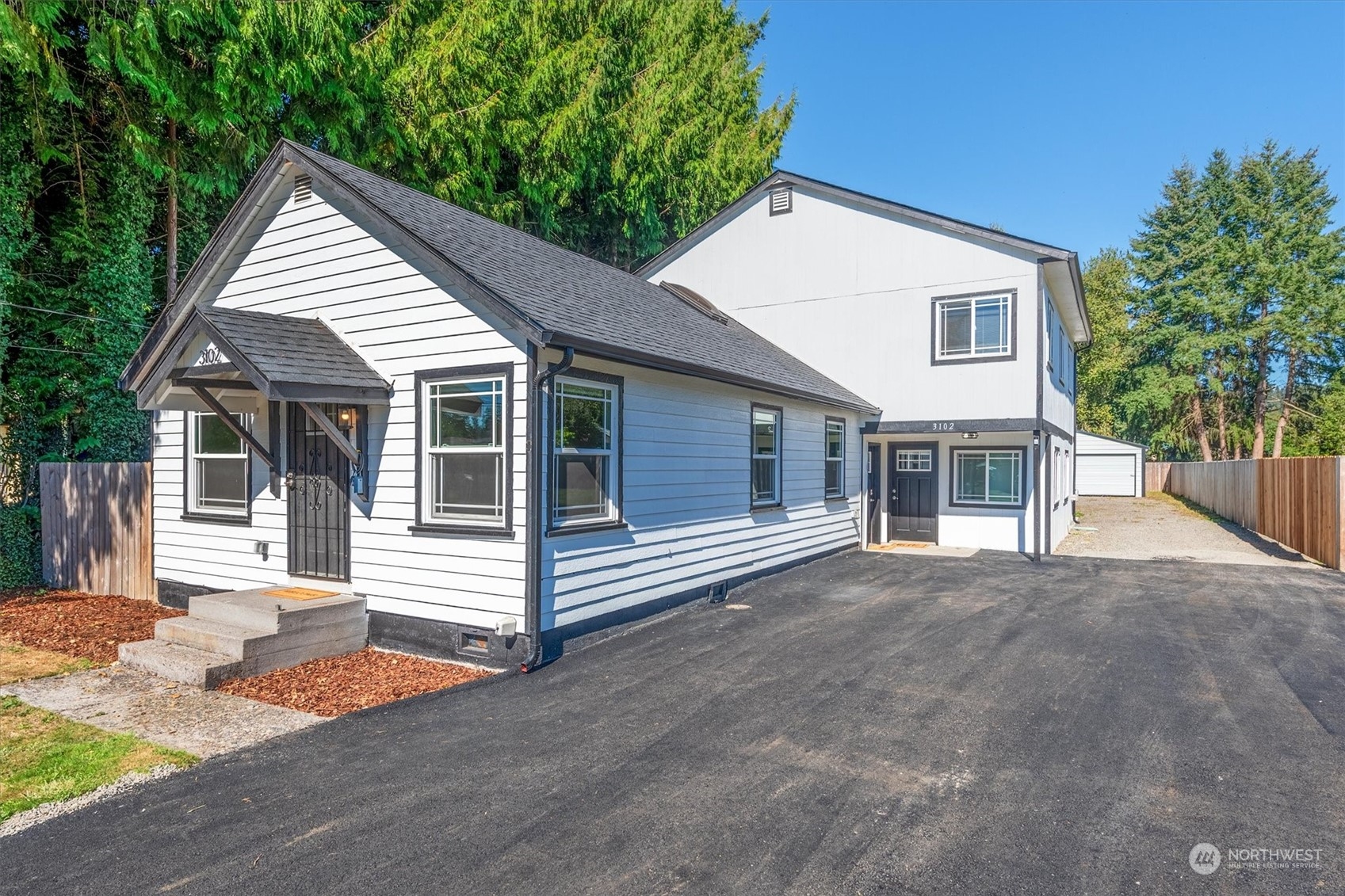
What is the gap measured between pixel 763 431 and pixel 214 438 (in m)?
7.02

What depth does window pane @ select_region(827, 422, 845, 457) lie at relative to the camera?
12570 millimetres

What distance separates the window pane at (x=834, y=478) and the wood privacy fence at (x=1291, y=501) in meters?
7.57

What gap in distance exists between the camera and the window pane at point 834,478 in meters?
12.6

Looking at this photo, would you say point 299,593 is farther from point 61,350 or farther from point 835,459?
point 835,459

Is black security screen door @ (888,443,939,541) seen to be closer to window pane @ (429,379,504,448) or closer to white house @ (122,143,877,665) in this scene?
white house @ (122,143,877,665)

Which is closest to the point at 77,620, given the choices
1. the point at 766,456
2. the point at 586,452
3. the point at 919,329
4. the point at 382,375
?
the point at 382,375

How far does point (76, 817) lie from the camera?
3.64 meters

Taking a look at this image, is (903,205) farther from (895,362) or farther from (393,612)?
(393,612)

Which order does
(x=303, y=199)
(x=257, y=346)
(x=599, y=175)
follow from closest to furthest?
1. (x=257, y=346)
2. (x=303, y=199)
3. (x=599, y=175)

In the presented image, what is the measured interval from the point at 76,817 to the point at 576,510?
4.13 meters

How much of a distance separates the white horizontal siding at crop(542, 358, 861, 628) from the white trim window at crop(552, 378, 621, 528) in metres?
0.15

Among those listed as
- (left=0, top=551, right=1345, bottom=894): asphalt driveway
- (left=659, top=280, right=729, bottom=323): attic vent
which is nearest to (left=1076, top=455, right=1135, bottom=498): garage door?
(left=659, top=280, right=729, bottom=323): attic vent

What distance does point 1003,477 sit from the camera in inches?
543

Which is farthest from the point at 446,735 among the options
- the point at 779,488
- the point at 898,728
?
the point at 779,488
